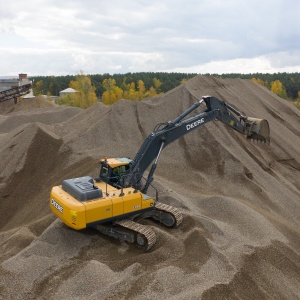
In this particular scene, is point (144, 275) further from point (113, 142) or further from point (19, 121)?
point (19, 121)

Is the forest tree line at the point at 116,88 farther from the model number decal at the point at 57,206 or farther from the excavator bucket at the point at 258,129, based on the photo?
the model number decal at the point at 57,206

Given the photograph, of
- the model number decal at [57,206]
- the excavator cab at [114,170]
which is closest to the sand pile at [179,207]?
the model number decal at [57,206]

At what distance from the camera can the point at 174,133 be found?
40.1 feet

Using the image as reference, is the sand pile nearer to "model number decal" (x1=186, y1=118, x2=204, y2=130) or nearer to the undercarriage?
the undercarriage

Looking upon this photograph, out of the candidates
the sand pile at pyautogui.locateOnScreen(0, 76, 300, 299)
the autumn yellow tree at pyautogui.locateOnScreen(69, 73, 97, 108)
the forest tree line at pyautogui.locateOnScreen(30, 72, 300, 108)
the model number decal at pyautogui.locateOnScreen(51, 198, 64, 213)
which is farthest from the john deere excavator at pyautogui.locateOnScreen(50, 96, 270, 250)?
the forest tree line at pyautogui.locateOnScreen(30, 72, 300, 108)

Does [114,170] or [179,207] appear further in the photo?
[179,207]

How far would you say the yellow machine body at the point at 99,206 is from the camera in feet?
32.6

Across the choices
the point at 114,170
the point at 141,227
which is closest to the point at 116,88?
the point at 114,170

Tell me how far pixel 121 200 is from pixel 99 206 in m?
0.75

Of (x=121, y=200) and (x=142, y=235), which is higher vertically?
(x=121, y=200)

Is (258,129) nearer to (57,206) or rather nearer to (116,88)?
(57,206)

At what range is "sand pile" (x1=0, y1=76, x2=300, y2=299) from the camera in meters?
9.01

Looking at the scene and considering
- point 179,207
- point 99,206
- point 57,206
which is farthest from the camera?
point 179,207

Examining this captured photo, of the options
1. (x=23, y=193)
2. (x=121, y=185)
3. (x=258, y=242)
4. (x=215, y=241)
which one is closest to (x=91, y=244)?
(x=121, y=185)
